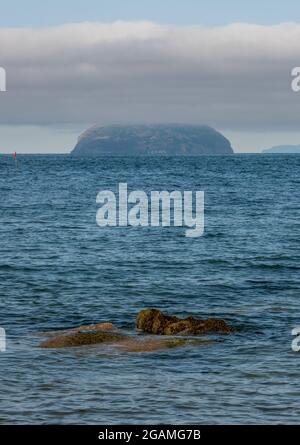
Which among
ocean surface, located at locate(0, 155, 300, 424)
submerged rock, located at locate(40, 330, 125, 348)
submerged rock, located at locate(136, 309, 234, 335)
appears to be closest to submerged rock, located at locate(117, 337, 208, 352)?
ocean surface, located at locate(0, 155, 300, 424)

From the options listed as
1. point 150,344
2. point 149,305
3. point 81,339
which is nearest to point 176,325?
point 150,344

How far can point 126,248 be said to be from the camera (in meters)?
59.6

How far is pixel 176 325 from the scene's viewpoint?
32.9m

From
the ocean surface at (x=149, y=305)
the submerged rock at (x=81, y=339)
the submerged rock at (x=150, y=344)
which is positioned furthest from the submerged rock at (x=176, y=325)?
the submerged rock at (x=81, y=339)

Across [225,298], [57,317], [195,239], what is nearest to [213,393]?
[57,317]

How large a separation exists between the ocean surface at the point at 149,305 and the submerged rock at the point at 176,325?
631 mm

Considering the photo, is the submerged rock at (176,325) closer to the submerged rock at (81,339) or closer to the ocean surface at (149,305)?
the ocean surface at (149,305)

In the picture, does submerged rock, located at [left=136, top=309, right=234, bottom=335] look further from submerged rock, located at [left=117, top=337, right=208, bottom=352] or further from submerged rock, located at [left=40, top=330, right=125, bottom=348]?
submerged rock, located at [left=40, top=330, right=125, bottom=348]

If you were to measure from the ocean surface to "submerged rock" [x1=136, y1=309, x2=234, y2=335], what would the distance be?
24.9 inches

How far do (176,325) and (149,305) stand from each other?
268 inches

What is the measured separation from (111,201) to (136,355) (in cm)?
8076

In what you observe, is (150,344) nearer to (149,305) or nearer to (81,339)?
(81,339)

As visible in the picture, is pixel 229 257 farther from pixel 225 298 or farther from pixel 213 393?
pixel 213 393

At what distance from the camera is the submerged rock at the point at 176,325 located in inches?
1288
